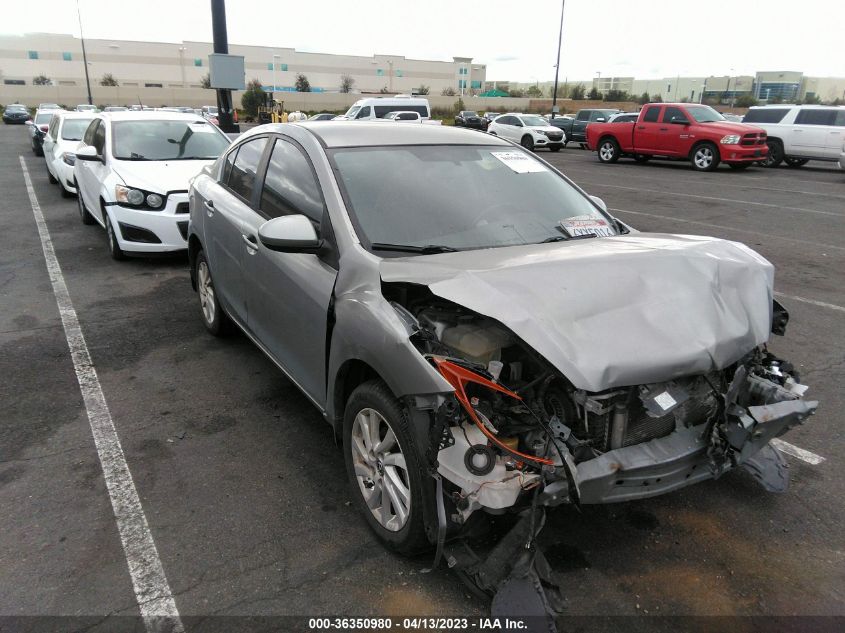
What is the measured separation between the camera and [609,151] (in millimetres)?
21359

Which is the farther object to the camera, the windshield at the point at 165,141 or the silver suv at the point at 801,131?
the silver suv at the point at 801,131

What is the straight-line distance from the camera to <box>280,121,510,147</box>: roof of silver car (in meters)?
3.66

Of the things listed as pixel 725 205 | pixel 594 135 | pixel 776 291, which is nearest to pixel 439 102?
pixel 594 135

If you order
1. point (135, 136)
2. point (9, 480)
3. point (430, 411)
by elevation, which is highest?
point (135, 136)

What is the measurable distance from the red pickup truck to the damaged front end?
57.4 ft

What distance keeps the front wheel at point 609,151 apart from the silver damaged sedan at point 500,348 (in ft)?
62.3

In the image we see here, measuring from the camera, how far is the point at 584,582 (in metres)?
2.62

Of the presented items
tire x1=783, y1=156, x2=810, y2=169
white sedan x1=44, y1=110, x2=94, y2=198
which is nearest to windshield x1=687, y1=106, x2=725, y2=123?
tire x1=783, y1=156, x2=810, y2=169

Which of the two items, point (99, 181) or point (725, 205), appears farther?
point (725, 205)

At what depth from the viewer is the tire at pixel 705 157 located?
18156 millimetres

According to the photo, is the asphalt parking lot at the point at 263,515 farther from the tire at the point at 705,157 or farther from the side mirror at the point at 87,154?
the tire at the point at 705,157

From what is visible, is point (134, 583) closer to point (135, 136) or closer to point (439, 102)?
point (135, 136)

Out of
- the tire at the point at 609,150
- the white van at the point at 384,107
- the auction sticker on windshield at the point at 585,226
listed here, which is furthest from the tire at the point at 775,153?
the auction sticker on windshield at the point at 585,226

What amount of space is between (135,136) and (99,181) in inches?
32.0
